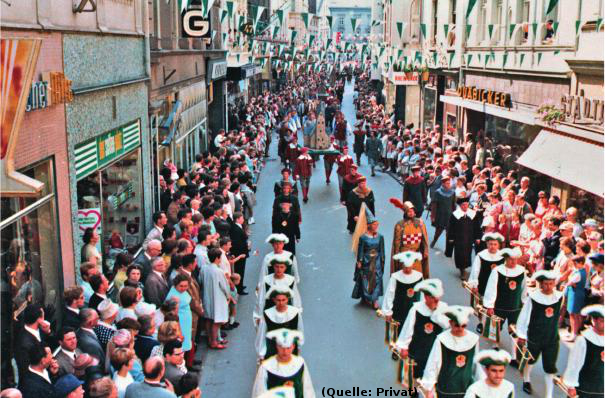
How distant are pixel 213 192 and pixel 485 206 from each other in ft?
17.0

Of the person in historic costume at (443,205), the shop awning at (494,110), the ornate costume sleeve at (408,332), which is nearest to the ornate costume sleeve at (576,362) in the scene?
the ornate costume sleeve at (408,332)

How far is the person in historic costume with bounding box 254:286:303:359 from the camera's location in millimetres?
8109

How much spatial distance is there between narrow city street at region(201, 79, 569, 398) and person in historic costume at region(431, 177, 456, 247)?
580mm

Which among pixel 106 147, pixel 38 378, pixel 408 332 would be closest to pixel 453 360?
pixel 408 332

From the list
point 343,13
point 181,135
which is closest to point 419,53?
point 181,135

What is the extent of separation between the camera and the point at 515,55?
2011 centimetres

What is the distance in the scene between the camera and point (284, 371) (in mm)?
6918

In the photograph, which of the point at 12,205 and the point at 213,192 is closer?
the point at 12,205

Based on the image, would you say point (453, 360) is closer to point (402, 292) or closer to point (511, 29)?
point (402, 292)

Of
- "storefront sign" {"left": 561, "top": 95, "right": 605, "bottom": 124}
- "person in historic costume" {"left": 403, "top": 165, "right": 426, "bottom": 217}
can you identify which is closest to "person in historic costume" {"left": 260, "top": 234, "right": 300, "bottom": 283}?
"person in historic costume" {"left": 403, "top": 165, "right": 426, "bottom": 217}

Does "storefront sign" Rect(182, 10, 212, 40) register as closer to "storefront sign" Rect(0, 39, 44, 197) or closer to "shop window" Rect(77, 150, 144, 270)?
"shop window" Rect(77, 150, 144, 270)

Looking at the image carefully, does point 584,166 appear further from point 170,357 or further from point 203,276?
point 170,357

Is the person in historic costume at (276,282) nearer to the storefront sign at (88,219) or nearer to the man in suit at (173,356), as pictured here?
the man in suit at (173,356)

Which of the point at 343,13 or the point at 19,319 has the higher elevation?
the point at 343,13
